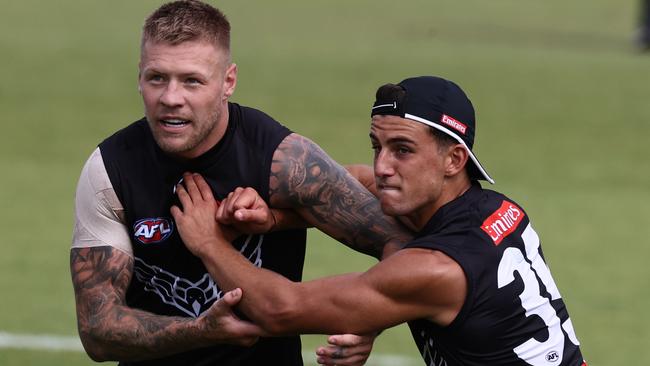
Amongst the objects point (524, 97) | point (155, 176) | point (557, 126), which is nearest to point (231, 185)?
point (155, 176)

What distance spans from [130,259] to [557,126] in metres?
14.0

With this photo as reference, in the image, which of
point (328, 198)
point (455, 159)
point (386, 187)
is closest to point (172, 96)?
point (328, 198)

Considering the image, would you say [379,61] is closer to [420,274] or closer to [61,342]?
[61,342]

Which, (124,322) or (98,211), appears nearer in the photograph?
(124,322)

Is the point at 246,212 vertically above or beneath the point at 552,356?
above

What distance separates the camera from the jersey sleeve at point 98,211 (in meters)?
7.21

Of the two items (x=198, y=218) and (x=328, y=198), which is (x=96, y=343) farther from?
(x=328, y=198)

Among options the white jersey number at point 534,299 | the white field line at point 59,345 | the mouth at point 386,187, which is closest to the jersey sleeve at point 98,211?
the mouth at point 386,187

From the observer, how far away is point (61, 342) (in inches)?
448

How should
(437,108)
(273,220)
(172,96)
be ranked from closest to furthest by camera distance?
1. (437,108)
2. (172,96)
3. (273,220)

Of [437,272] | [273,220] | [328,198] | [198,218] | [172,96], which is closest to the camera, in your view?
[437,272]

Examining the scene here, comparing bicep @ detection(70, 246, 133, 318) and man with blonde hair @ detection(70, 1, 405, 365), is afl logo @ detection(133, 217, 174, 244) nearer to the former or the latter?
man with blonde hair @ detection(70, 1, 405, 365)

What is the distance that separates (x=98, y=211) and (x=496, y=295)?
7.13 ft

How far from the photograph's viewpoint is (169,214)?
7.33 meters
